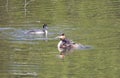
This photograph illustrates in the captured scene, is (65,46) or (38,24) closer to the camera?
(65,46)

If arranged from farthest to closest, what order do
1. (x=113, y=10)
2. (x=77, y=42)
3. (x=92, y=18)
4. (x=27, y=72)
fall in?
(x=113, y=10)
(x=92, y=18)
(x=77, y=42)
(x=27, y=72)

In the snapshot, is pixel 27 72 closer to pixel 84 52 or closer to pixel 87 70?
pixel 87 70

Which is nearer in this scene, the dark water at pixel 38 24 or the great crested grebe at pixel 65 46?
the dark water at pixel 38 24

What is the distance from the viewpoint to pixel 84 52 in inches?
675

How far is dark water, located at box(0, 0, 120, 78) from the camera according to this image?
15557mm

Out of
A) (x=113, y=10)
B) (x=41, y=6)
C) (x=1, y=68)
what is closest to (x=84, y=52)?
(x=1, y=68)

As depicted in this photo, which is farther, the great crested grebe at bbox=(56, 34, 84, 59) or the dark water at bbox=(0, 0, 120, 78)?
the great crested grebe at bbox=(56, 34, 84, 59)

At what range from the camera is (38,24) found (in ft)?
76.3

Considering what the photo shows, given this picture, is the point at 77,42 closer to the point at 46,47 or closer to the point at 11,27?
the point at 46,47

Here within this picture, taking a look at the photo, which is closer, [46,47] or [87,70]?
[87,70]

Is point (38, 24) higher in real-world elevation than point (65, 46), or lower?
lower

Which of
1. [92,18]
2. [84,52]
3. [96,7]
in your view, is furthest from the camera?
[96,7]

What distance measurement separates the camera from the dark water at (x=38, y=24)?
15557mm

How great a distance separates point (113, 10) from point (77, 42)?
771cm
